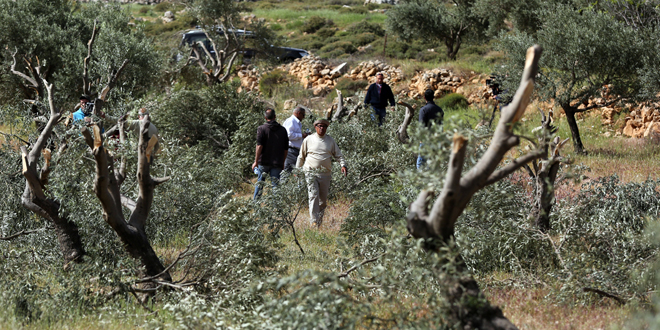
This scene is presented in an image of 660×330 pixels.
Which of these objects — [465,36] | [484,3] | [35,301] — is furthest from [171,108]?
[465,36]

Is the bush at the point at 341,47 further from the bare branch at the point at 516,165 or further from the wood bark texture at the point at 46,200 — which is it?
the bare branch at the point at 516,165

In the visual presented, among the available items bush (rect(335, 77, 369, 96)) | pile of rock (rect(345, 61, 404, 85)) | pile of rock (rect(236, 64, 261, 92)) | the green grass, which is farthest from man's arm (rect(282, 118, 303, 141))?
the green grass

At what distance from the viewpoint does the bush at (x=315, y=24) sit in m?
47.2

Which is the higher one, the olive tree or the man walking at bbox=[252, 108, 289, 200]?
the olive tree

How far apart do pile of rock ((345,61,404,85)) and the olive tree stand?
32.4ft

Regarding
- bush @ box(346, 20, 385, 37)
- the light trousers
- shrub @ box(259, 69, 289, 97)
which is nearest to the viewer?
the light trousers

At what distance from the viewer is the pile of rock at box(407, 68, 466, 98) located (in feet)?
71.9

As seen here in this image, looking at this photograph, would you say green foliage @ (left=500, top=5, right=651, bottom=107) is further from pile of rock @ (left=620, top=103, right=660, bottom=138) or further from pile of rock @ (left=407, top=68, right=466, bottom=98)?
pile of rock @ (left=407, top=68, right=466, bottom=98)

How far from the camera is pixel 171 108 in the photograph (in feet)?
47.8

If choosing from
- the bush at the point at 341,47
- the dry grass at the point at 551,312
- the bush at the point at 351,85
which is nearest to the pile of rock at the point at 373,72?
the bush at the point at 351,85

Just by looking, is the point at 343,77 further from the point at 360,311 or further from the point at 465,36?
the point at 360,311

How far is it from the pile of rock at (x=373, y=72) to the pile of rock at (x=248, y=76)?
15.4ft

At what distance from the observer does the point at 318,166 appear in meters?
9.17

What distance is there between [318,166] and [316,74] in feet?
58.3
